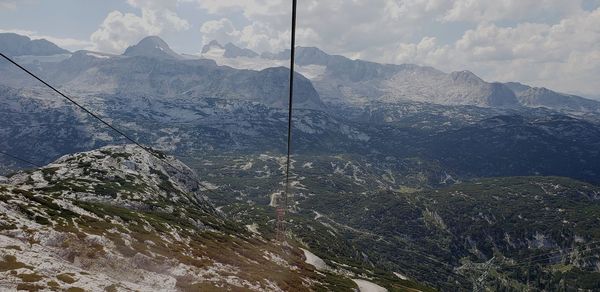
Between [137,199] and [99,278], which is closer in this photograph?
[99,278]

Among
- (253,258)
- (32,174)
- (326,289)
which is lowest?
(326,289)

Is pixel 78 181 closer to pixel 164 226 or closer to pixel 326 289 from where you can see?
pixel 164 226

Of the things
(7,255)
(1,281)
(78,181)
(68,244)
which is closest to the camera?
(1,281)

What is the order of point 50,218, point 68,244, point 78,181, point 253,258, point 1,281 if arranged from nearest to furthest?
point 1,281
point 68,244
point 50,218
point 253,258
point 78,181

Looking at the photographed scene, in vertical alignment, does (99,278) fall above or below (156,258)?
above

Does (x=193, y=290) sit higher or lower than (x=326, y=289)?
higher

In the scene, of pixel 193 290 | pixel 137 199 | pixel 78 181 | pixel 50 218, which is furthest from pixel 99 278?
pixel 78 181

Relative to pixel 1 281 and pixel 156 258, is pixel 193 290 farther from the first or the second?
pixel 1 281

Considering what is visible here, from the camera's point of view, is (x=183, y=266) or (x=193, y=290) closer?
(x=193, y=290)

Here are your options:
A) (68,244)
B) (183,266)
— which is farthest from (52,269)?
(183,266)
